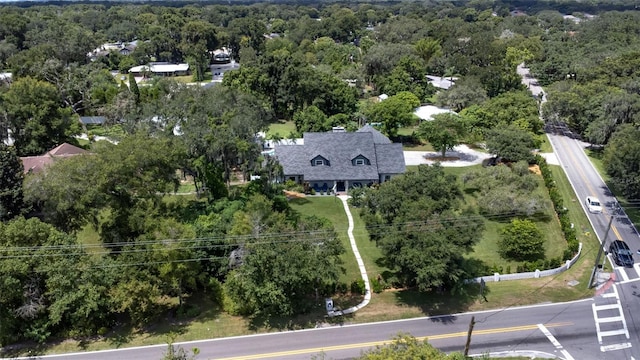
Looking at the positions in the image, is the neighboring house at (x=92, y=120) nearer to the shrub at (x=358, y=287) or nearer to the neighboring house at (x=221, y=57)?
the shrub at (x=358, y=287)

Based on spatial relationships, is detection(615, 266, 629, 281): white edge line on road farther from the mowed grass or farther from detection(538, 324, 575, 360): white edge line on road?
detection(538, 324, 575, 360): white edge line on road

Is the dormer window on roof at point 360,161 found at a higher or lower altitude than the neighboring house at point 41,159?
lower

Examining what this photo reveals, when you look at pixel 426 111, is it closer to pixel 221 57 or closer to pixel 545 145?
pixel 545 145

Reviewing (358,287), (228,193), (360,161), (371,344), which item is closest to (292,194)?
(228,193)

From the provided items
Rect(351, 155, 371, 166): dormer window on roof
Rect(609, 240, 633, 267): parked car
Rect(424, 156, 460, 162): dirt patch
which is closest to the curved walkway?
Rect(351, 155, 371, 166): dormer window on roof

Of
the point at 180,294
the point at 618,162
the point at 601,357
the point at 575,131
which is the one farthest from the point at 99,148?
the point at 575,131

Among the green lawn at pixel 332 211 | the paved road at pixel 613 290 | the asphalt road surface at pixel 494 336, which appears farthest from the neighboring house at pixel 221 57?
the asphalt road surface at pixel 494 336

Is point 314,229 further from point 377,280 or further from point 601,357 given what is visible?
point 601,357
